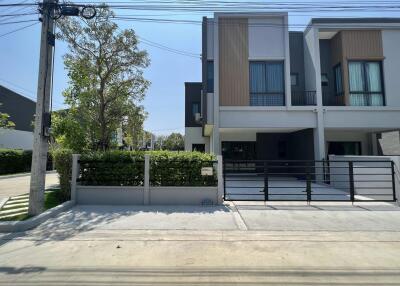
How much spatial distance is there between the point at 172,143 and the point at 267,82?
51.5 metres

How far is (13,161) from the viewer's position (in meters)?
21.3

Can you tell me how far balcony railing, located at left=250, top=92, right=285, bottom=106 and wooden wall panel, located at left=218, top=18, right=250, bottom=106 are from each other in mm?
445

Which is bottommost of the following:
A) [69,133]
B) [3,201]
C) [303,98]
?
[3,201]

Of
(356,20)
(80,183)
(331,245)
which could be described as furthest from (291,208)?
(356,20)

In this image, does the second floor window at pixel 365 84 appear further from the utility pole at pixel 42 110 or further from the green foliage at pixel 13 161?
the green foliage at pixel 13 161

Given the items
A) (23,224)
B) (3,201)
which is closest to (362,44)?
(23,224)

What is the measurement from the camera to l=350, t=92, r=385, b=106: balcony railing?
13.9m

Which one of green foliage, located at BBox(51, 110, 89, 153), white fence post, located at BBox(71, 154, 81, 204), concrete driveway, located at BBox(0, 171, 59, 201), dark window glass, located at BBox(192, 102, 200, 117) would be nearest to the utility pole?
white fence post, located at BBox(71, 154, 81, 204)

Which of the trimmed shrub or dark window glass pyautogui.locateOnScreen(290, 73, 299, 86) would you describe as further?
dark window glass pyautogui.locateOnScreen(290, 73, 299, 86)

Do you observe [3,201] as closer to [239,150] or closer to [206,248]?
[206,248]

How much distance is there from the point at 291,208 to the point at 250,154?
30.7ft

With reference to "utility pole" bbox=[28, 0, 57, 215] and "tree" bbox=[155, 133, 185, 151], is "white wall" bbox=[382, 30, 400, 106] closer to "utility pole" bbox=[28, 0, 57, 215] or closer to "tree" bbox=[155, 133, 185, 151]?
"utility pole" bbox=[28, 0, 57, 215]

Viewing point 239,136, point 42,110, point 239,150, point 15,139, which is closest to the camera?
point 42,110

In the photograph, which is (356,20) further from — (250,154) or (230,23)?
(250,154)
